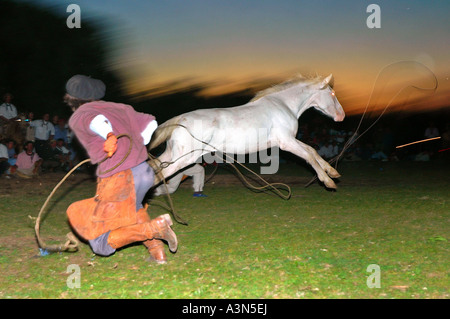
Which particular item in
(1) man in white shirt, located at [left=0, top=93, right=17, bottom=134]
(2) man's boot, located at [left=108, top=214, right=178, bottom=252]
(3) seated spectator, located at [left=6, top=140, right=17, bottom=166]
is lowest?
(3) seated spectator, located at [left=6, top=140, right=17, bottom=166]

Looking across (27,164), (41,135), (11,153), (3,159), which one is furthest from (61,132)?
(3,159)

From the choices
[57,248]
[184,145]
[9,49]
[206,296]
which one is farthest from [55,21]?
[206,296]

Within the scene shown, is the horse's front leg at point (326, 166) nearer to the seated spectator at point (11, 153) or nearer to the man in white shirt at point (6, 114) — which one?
the seated spectator at point (11, 153)

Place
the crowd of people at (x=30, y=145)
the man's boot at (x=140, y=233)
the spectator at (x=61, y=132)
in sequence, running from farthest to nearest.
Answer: the spectator at (x=61, y=132) → the crowd of people at (x=30, y=145) → the man's boot at (x=140, y=233)

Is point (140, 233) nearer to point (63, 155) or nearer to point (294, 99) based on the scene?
point (294, 99)

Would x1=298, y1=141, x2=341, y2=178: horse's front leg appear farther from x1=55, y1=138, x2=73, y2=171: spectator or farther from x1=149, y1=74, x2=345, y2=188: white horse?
x1=55, y1=138, x2=73, y2=171: spectator

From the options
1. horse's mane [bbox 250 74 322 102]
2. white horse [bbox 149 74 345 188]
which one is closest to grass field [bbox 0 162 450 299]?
white horse [bbox 149 74 345 188]

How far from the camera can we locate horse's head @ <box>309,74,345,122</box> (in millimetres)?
8508

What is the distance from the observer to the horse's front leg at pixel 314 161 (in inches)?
301

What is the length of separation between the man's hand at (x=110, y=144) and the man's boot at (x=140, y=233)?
2.33 feet

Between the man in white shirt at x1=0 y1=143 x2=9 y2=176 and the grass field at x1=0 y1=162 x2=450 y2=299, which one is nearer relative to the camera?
the grass field at x1=0 y1=162 x2=450 y2=299

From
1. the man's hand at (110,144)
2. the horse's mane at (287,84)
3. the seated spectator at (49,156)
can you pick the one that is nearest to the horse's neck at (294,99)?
the horse's mane at (287,84)

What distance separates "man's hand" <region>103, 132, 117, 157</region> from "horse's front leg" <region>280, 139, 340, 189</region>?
4.40m

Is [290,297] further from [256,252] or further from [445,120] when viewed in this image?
[445,120]
